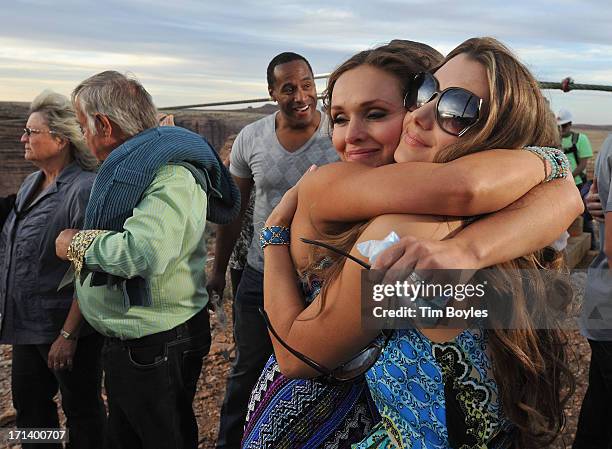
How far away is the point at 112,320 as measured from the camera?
2717 millimetres

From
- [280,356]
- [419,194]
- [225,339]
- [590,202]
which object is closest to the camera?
[419,194]

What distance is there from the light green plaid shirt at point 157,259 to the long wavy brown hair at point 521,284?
4.44ft

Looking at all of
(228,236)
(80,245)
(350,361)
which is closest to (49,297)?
(80,245)

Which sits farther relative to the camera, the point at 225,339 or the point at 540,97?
the point at 225,339

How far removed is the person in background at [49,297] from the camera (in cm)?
327

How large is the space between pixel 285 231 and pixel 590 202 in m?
2.15

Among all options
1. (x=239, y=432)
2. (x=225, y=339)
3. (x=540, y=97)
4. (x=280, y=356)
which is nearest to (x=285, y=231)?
(x=280, y=356)

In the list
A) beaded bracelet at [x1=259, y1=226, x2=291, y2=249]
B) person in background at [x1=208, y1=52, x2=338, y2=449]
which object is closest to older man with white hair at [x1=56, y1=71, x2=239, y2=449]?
person in background at [x1=208, y1=52, x2=338, y2=449]

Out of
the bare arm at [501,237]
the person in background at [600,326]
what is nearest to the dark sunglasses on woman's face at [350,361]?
the bare arm at [501,237]

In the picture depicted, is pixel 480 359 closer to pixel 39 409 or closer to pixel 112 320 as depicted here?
pixel 112 320

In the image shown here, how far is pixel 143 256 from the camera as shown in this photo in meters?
2.55

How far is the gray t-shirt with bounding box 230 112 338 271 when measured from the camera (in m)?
3.60

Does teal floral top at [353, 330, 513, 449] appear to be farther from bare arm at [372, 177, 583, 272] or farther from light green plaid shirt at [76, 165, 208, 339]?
light green plaid shirt at [76, 165, 208, 339]

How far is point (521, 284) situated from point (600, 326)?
6.36 ft
